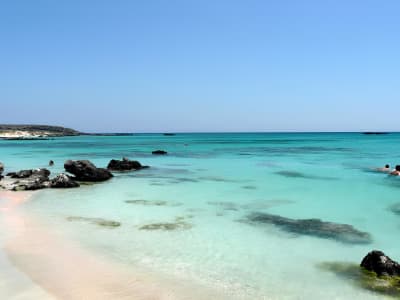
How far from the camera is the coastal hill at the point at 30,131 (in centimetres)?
14000

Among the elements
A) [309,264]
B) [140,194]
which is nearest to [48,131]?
[140,194]

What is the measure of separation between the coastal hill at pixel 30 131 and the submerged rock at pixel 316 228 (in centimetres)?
13463

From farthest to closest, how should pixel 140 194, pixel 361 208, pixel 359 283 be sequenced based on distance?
pixel 140 194 → pixel 361 208 → pixel 359 283

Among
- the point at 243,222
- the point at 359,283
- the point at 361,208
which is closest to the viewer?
the point at 359,283

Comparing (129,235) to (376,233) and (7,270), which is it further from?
(376,233)

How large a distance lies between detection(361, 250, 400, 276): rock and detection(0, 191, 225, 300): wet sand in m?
3.77

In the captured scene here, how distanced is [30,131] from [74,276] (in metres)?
167

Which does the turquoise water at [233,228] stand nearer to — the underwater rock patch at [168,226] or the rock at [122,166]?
the underwater rock patch at [168,226]

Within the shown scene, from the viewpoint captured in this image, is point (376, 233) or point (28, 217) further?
point (28, 217)

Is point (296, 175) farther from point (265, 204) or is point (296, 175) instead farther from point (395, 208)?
point (265, 204)

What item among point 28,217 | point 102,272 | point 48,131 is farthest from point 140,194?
point 48,131

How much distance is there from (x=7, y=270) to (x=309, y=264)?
6998 millimetres

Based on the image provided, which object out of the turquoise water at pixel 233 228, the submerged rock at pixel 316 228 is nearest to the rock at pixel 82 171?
the turquoise water at pixel 233 228

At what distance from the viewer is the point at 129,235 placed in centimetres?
1195
